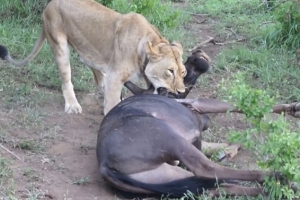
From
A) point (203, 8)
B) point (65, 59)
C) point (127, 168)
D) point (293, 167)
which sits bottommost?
point (203, 8)

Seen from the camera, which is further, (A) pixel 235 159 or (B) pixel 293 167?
(A) pixel 235 159

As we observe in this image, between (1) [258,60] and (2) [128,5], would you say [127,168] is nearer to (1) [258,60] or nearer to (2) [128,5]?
(1) [258,60]

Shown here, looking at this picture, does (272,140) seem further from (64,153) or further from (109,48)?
(109,48)

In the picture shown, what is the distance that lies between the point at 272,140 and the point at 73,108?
2.70 metres

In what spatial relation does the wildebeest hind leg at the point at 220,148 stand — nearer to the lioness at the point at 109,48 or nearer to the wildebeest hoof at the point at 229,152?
the wildebeest hoof at the point at 229,152

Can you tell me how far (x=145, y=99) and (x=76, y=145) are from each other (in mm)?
833

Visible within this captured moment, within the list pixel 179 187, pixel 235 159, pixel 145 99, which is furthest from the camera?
pixel 235 159

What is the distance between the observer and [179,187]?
468 cm

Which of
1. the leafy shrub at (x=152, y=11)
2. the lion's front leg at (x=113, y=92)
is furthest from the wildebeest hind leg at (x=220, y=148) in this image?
the leafy shrub at (x=152, y=11)

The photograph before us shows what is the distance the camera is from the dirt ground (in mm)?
4891

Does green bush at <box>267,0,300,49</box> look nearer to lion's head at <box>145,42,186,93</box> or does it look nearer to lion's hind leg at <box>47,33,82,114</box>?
lion's head at <box>145,42,186,93</box>

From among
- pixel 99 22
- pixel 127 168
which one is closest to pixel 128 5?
pixel 99 22


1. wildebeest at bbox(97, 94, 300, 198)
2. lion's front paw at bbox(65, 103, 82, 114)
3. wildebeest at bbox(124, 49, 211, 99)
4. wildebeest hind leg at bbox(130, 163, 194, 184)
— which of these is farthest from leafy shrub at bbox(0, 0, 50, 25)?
wildebeest hind leg at bbox(130, 163, 194, 184)

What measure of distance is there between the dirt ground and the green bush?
1.44 m
